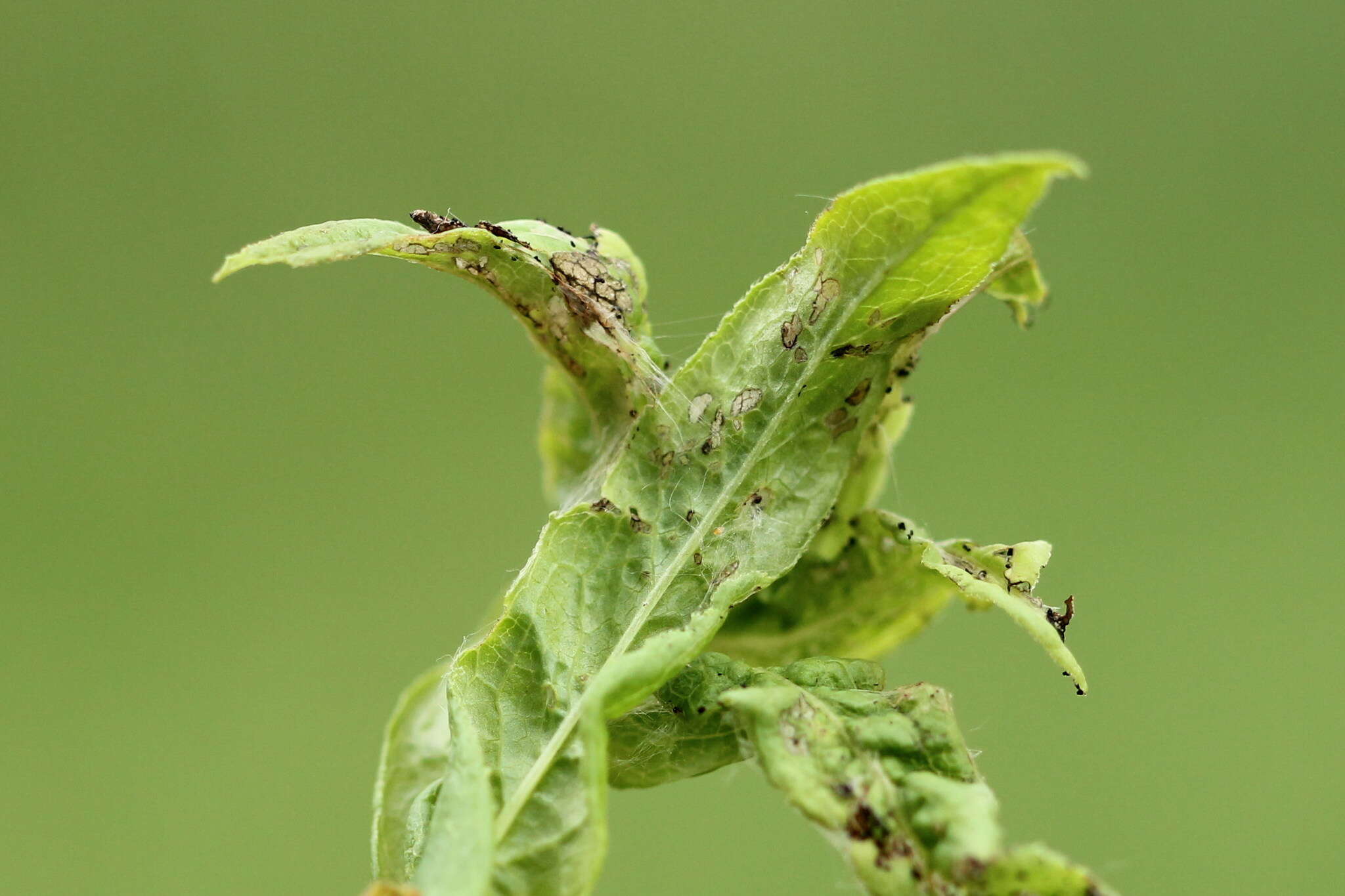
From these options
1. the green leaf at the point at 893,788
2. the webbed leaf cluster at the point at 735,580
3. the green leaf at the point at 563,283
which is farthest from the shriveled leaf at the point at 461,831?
the green leaf at the point at 563,283

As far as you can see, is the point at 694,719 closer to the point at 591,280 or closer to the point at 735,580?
the point at 735,580

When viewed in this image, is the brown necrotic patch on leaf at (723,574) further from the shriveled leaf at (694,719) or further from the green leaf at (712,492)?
the shriveled leaf at (694,719)

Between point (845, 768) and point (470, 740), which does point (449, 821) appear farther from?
point (845, 768)

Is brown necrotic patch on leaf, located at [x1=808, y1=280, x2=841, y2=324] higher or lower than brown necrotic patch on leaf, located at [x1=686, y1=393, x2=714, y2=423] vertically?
higher

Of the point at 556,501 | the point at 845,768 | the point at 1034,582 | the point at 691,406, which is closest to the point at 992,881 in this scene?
the point at 845,768

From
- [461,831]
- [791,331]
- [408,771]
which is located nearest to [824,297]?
[791,331]

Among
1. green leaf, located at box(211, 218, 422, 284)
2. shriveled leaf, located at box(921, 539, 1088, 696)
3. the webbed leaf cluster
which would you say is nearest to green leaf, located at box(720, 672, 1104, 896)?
the webbed leaf cluster

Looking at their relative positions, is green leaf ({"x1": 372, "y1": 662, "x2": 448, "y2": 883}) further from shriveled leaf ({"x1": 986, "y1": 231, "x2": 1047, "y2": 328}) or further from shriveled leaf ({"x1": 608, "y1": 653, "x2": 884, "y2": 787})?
shriveled leaf ({"x1": 986, "y1": 231, "x2": 1047, "y2": 328})

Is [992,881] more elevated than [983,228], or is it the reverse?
[983,228]
